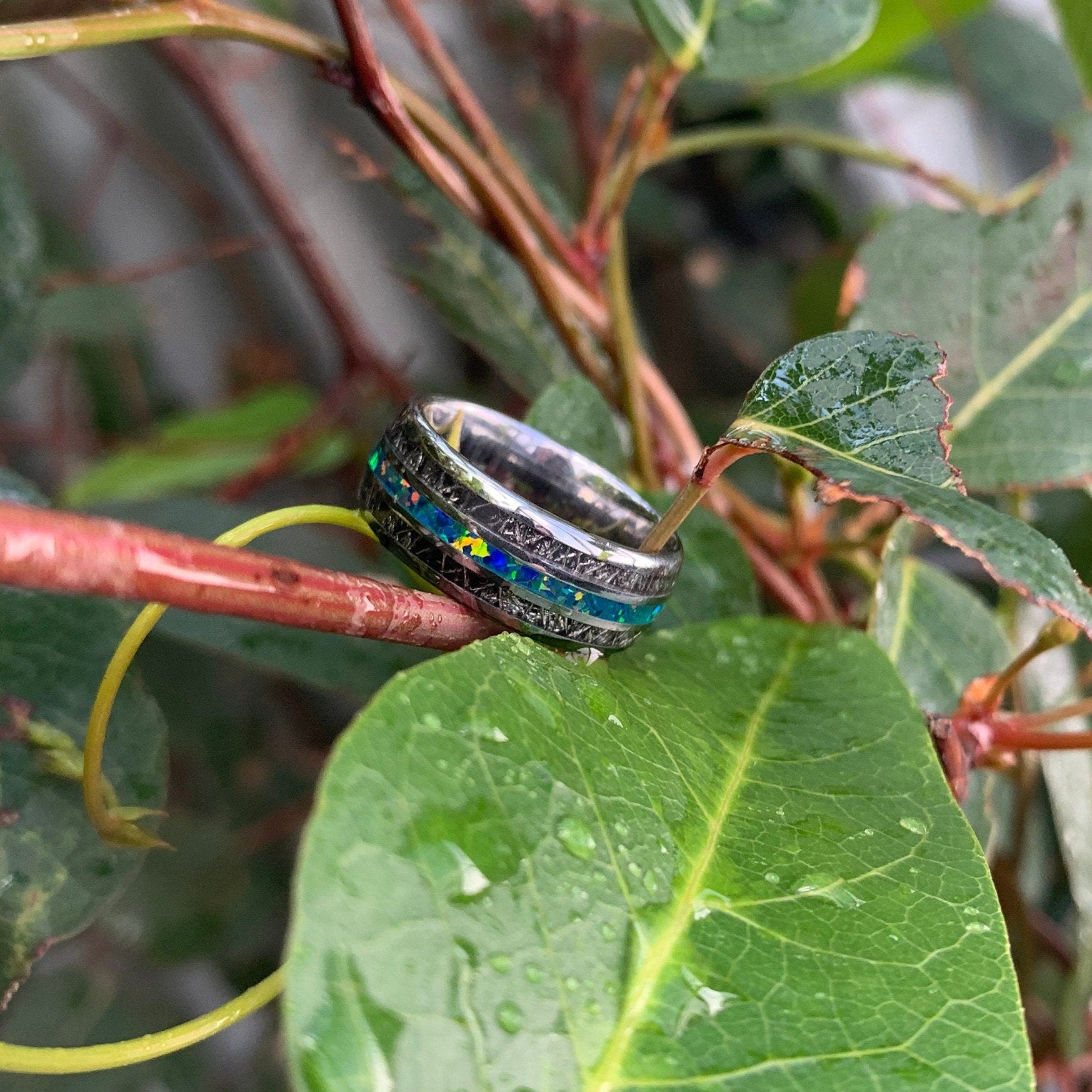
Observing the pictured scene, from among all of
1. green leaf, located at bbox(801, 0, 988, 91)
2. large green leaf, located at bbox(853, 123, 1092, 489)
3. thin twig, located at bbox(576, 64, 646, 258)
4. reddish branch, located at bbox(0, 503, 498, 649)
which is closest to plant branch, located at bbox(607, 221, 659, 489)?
thin twig, located at bbox(576, 64, 646, 258)

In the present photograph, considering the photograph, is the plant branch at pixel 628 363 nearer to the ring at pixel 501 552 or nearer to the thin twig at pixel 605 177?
the thin twig at pixel 605 177

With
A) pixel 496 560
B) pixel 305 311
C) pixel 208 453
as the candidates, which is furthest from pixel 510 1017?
pixel 305 311

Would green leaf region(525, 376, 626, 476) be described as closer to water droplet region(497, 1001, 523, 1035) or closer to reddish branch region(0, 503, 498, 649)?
reddish branch region(0, 503, 498, 649)

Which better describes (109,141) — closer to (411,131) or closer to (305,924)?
(411,131)

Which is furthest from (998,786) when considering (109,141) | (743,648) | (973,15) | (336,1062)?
(109,141)

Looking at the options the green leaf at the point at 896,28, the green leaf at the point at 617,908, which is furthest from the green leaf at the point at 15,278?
the green leaf at the point at 896,28

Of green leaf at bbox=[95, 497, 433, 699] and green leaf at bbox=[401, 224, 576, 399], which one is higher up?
green leaf at bbox=[401, 224, 576, 399]
